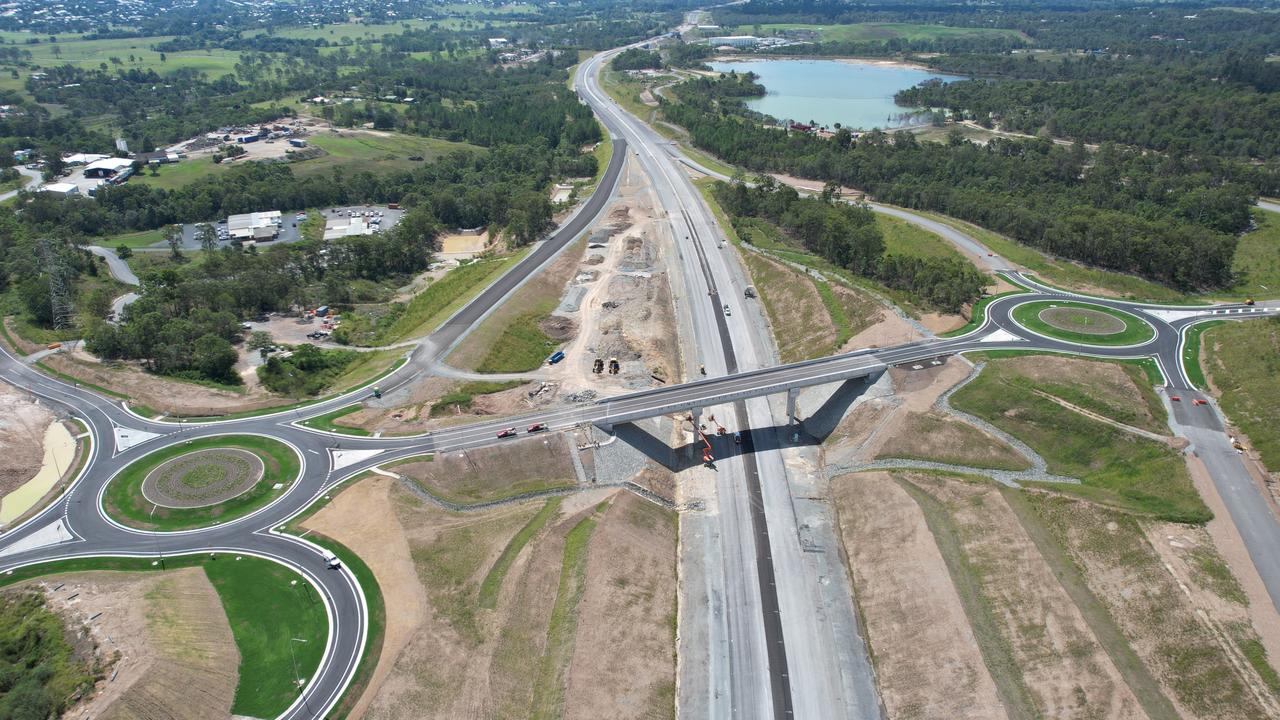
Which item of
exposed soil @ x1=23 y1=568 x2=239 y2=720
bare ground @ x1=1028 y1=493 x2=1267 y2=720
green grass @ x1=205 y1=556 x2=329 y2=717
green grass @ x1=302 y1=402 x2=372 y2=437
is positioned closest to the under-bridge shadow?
bare ground @ x1=1028 y1=493 x2=1267 y2=720

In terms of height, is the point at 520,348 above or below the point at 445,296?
below

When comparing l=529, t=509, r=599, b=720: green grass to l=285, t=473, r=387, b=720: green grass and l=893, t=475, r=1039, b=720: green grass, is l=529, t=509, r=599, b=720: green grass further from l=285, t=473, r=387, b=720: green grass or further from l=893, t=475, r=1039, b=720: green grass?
l=893, t=475, r=1039, b=720: green grass

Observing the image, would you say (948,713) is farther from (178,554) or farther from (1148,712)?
(178,554)

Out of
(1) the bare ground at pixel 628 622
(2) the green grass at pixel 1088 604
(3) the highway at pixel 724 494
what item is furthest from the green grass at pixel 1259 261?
(1) the bare ground at pixel 628 622

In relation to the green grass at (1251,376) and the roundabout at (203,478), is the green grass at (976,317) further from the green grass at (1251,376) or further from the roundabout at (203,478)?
the roundabout at (203,478)

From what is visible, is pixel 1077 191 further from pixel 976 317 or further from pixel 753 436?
pixel 753 436

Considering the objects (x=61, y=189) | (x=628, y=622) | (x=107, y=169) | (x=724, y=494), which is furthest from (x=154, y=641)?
(x=107, y=169)

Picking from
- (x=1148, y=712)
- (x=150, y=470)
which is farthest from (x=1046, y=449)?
(x=150, y=470)
